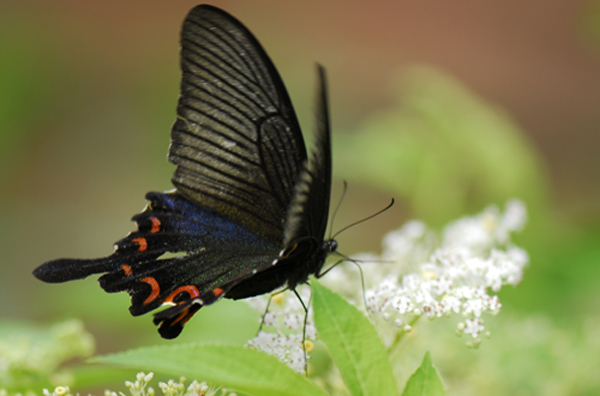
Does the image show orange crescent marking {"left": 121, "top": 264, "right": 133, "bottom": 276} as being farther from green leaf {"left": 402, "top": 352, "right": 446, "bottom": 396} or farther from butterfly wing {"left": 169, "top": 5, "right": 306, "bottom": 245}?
green leaf {"left": 402, "top": 352, "right": 446, "bottom": 396}

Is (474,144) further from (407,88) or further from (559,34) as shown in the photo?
(559,34)

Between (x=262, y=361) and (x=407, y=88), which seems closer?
(x=262, y=361)

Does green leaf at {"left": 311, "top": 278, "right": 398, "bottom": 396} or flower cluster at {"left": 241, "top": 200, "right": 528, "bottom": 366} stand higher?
flower cluster at {"left": 241, "top": 200, "right": 528, "bottom": 366}

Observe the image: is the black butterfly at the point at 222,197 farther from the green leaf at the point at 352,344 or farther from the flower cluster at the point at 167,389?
the green leaf at the point at 352,344

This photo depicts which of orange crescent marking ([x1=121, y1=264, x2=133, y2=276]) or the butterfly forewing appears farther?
orange crescent marking ([x1=121, y1=264, x2=133, y2=276])

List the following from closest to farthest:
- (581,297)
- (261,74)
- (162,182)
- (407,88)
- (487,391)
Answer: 1. (261,74)
2. (487,391)
3. (581,297)
4. (407,88)
5. (162,182)

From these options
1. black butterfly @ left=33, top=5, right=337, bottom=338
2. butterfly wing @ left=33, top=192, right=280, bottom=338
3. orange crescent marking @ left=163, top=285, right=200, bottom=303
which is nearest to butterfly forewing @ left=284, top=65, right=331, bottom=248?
black butterfly @ left=33, top=5, right=337, bottom=338

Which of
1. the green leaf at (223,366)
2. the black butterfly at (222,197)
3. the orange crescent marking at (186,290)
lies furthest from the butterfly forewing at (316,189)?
the green leaf at (223,366)

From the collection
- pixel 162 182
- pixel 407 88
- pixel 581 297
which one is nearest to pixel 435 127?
pixel 407 88
